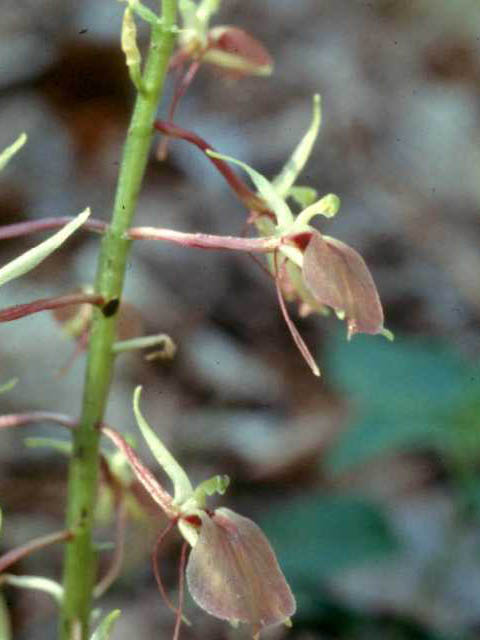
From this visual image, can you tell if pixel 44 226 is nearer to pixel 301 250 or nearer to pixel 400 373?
pixel 301 250

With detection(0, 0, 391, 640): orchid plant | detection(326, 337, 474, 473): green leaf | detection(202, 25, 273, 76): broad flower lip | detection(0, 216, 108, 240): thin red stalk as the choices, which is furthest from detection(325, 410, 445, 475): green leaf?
detection(0, 216, 108, 240): thin red stalk

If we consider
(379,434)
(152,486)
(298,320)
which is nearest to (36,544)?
(152,486)

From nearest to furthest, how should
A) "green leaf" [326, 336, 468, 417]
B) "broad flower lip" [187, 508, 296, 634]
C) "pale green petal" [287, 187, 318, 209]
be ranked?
"broad flower lip" [187, 508, 296, 634] → "pale green petal" [287, 187, 318, 209] → "green leaf" [326, 336, 468, 417]

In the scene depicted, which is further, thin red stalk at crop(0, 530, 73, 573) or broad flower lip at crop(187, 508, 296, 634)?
thin red stalk at crop(0, 530, 73, 573)

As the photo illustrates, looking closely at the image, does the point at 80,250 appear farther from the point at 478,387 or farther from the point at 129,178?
the point at 129,178

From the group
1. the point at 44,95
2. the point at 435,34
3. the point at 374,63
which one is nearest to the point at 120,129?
the point at 44,95

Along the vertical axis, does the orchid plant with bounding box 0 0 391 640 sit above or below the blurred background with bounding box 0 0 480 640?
above

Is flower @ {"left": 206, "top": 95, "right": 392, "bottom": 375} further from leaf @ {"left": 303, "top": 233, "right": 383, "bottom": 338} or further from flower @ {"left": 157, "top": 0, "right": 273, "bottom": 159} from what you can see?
flower @ {"left": 157, "top": 0, "right": 273, "bottom": 159}
